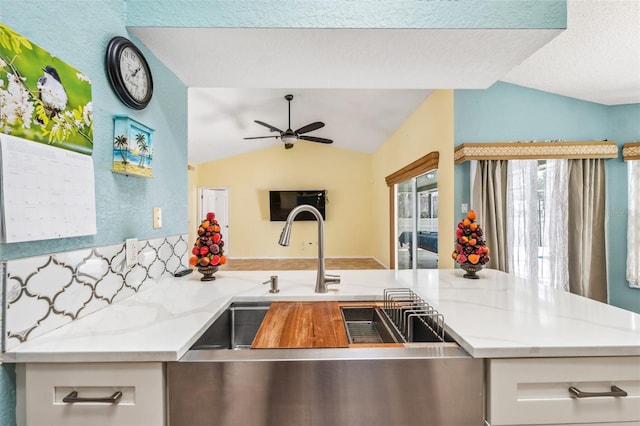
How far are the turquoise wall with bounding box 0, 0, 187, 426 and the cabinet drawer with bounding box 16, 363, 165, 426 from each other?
0.27 ft

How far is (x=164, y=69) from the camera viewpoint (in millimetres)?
1487

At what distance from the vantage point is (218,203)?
7.25 meters

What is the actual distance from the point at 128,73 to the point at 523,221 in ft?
11.4

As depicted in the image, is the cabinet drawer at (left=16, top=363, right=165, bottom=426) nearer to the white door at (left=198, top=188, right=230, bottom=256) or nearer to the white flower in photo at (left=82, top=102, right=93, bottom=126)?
the white flower in photo at (left=82, top=102, right=93, bottom=126)

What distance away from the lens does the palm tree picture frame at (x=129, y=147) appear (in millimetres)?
1127

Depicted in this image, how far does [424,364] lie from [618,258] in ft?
11.7

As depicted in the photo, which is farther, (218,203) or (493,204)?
(218,203)

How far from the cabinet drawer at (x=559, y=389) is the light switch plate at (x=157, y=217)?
1444mm

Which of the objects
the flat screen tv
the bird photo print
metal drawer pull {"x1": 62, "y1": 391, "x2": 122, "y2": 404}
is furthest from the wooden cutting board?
the flat screen tv

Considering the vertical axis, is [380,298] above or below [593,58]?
below

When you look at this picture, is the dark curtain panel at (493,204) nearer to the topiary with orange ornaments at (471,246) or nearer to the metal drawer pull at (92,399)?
the topiary with orange ornaments at (471,246)

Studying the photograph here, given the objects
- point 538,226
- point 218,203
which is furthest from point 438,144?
point 218,203

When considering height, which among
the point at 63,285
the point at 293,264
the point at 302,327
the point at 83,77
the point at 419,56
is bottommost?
the point at 293,264

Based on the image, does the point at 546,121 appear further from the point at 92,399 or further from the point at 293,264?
the point at 293,264
